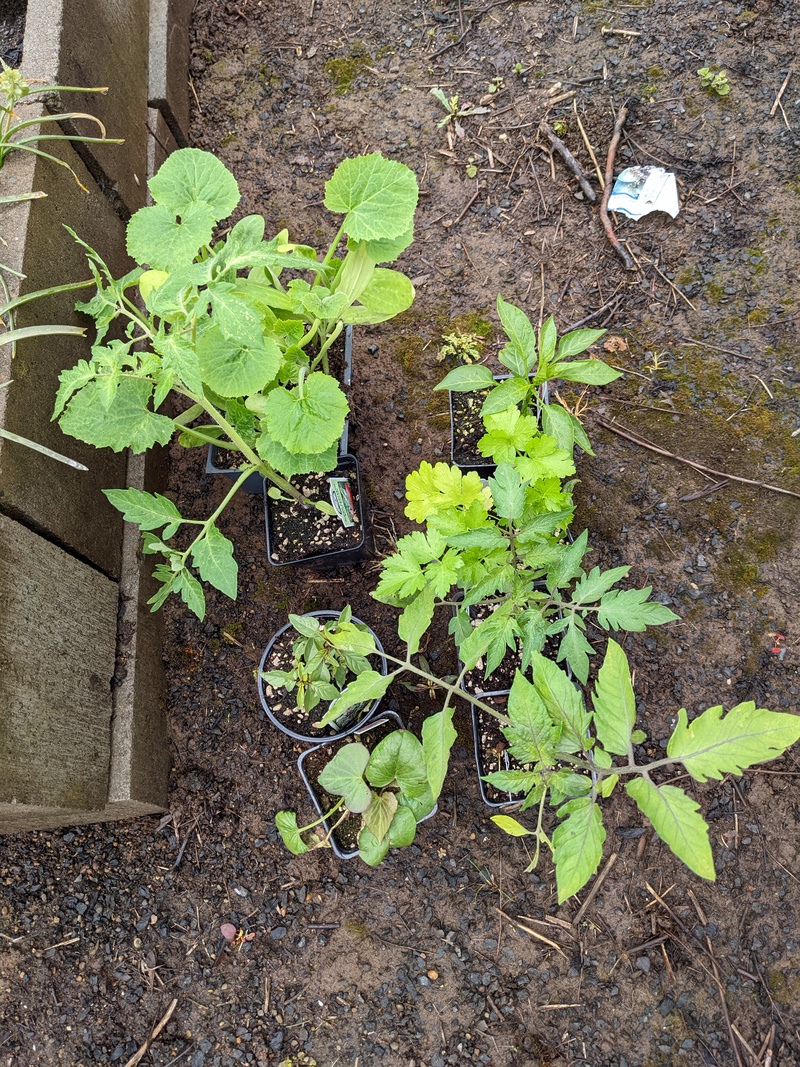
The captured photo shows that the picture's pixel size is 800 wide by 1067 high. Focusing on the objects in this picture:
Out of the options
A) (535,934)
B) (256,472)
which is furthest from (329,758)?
(256,472)

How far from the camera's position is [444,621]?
2236 millimetres

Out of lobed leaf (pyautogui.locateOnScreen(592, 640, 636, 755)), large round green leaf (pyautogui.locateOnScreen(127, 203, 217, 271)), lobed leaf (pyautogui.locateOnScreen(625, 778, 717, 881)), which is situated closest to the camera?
lobed leaf (pyautogui.locateOnScreen(625, 778, 717, 881))

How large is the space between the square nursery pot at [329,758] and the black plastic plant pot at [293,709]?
0.03m

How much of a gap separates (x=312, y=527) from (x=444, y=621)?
0.55 metres

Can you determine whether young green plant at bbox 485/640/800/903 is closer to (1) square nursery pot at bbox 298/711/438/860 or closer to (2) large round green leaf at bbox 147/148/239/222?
(1) square nursery pot at bbox 298/711/438/860

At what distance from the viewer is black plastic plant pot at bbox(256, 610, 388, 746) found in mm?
1947

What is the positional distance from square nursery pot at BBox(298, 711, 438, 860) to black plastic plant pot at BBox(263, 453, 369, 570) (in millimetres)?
523

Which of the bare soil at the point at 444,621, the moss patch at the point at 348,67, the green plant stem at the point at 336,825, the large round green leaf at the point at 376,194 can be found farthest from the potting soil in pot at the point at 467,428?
the moss patch at the point at 348,67

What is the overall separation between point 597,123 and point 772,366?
1143 millimetres

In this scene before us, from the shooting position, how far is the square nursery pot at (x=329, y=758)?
1.96 metres

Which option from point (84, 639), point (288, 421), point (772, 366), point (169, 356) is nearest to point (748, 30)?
point (772, 366)

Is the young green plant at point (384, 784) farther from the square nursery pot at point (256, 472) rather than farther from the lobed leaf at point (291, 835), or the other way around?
the square nursery pot at point (256, 472)

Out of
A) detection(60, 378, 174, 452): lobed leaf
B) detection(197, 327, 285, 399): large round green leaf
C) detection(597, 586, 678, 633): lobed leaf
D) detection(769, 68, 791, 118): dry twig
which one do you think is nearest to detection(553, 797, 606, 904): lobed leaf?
detection(597, 586, 678, 633): lobed leaf

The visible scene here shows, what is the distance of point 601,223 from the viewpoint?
97.3 inches
